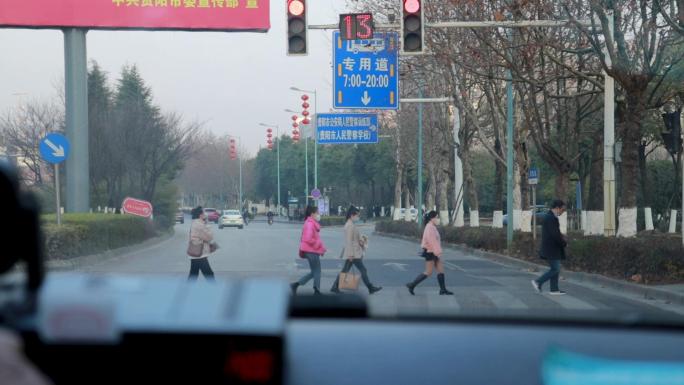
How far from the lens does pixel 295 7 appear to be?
17.5 meters

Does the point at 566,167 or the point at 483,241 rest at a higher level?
the point at 566,167

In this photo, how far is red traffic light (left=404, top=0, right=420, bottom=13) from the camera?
56.1 feet

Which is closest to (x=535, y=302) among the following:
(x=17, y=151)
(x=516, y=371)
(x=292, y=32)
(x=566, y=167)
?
(x=292, y=32)

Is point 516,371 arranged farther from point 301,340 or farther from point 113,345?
point 113,345

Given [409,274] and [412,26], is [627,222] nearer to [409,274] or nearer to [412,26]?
[409,274]

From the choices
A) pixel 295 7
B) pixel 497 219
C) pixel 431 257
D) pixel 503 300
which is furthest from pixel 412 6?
pixel 497 219

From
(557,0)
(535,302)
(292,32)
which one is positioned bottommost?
(535,302)

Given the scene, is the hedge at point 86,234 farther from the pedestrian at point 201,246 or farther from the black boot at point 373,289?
the black boot at point 373,289

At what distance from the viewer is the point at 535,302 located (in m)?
16.3

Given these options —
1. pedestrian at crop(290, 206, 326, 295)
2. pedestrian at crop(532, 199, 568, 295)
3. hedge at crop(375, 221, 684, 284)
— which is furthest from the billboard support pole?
pedestrian at crop(532, 199, 568, 295)

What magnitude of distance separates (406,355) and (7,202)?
0.79m

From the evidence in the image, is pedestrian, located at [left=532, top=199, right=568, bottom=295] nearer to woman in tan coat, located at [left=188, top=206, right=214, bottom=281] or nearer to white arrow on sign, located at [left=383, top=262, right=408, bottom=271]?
woman in tan coat, located at [left=188, top=206, right=214, bottom=281]

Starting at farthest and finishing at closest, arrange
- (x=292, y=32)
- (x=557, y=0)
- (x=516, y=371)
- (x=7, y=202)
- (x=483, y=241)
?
1. (x=483, y=241)
2. (x=557, y=0)
3. (x=292, y=32)
4. (x=516, y=371)
5. (x=7, y=202)

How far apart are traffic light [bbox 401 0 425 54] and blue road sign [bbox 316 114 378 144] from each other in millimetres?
25813
